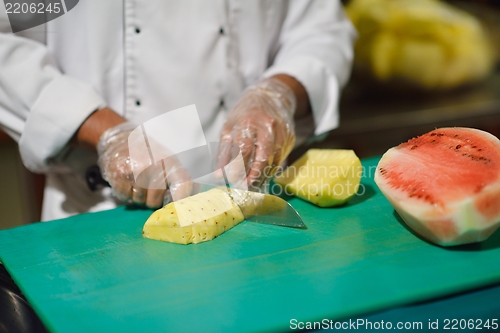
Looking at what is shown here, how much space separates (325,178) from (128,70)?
2.12 ft

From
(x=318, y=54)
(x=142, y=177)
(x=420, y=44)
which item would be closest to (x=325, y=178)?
(x=142, y=177)

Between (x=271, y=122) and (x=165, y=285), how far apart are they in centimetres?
54

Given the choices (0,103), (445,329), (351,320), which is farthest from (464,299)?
(0,103)

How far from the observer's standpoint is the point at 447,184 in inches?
40.7

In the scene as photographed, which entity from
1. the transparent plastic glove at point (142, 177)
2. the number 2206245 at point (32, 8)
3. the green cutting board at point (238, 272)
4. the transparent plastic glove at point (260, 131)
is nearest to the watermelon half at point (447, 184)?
the green cutting board at point (238, 272)

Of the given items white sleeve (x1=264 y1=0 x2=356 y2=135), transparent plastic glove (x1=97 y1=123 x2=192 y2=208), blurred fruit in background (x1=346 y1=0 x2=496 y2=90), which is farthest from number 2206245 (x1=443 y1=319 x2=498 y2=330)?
blurred fruit in background (x1=346 y1=0 x2=496 y2=90)

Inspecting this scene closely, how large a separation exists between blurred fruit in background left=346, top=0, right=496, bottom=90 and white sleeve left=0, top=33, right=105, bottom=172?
1535mm

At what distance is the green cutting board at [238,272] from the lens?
0.85 metres

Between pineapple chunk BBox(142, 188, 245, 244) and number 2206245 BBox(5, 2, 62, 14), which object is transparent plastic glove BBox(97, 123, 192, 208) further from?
number 2206245 BBox(5, 2, 62, 14)

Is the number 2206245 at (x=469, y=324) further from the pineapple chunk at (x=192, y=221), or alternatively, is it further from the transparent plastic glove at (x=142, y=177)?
the transparent plastic glove at (x=142, y=177)

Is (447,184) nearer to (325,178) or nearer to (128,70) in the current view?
(325,178)

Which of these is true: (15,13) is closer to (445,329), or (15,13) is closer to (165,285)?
(165,285)

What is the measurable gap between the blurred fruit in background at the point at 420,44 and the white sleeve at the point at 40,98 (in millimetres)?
1535

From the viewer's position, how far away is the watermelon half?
98 cm
